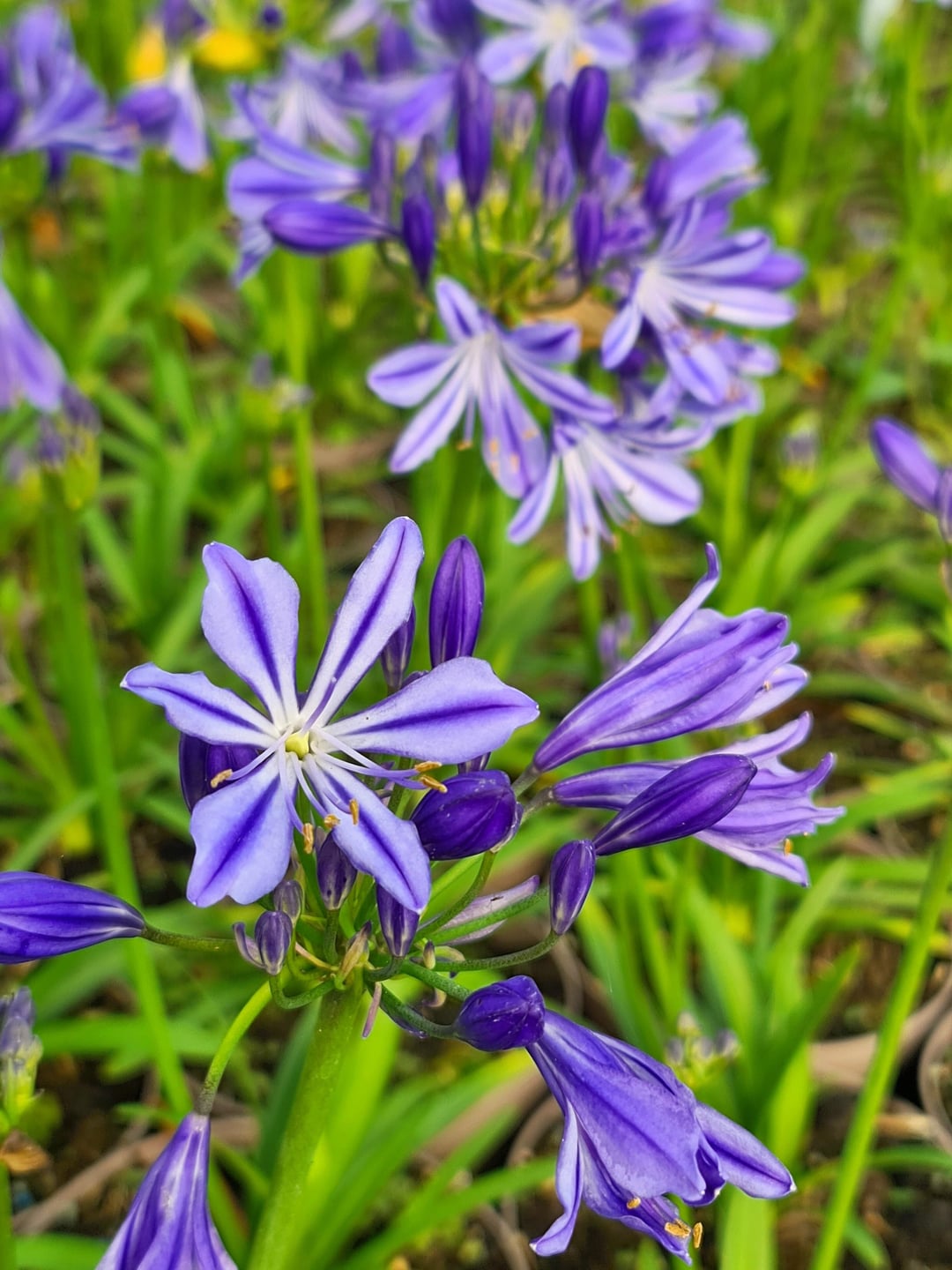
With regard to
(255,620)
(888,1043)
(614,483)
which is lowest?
(888,1043)

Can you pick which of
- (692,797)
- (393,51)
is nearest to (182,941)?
(692,797)

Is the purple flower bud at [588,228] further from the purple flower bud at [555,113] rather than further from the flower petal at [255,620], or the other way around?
the flower petal at [255,620]

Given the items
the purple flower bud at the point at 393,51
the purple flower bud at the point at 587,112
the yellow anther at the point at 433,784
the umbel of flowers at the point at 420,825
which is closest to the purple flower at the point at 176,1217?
the umbel of flowers at the point at 420,825

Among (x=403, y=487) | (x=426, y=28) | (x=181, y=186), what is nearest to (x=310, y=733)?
(x=426, y=28)

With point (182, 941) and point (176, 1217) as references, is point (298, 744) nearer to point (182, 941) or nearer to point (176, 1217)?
point (182, 941)

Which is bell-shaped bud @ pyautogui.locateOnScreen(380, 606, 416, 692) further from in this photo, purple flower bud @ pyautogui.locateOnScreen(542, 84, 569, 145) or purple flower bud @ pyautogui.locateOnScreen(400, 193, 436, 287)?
purple flower bud @ pyautogui.locateOnScreen(542, 84, 569, 145)
